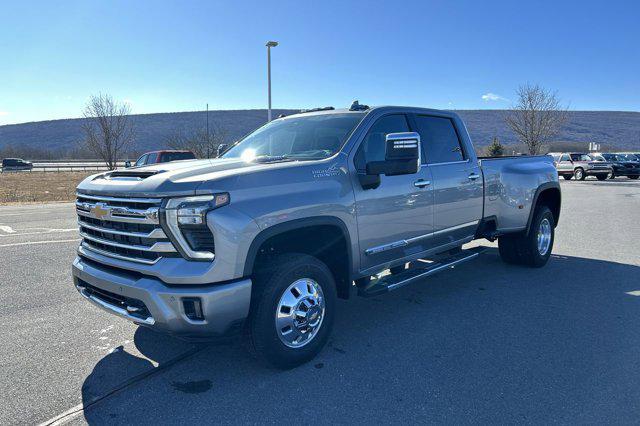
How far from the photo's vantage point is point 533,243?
6426 millimetres

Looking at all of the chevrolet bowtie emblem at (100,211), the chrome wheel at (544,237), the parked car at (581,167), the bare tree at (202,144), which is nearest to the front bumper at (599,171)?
the parked car at (581,167)

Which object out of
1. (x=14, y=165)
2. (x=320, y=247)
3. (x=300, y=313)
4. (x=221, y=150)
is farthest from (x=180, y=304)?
(x=14, y=165)

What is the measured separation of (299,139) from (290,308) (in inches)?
69.0

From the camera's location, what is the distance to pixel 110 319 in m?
4.64

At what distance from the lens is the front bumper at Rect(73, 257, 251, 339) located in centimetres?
296

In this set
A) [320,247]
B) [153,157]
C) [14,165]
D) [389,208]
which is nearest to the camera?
[320,247]

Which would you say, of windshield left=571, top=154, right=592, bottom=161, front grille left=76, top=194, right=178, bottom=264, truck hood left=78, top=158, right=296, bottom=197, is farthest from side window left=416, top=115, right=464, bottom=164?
windshield left=571, top=154, right=592, bottom=161

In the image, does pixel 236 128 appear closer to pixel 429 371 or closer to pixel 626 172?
pixel 626 172

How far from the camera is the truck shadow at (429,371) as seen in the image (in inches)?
117

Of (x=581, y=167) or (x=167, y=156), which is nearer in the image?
(x=167, y=156)

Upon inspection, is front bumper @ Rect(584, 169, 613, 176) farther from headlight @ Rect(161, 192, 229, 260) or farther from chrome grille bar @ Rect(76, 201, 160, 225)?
chrome grille bar @ Rect(76, 201, 160, 225)

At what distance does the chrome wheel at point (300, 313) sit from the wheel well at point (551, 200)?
178 inches

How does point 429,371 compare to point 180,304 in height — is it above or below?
below

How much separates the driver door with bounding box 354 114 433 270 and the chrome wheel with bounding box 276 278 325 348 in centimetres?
59
